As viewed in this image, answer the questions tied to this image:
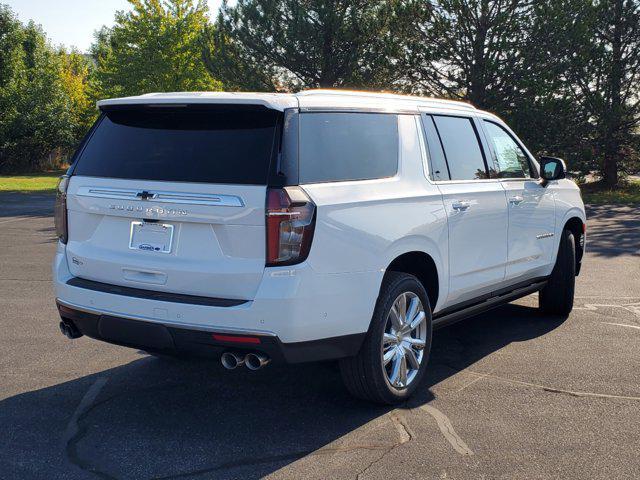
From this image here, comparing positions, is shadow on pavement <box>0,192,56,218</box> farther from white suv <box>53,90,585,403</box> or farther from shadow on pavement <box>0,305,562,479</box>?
white suv <box>53,90,585,403</box>

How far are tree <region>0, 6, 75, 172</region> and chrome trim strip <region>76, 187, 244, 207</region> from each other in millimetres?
35350

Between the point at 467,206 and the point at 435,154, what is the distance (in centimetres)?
44

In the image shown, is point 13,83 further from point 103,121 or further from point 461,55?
point 103,121

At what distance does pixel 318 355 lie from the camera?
421 centimetres

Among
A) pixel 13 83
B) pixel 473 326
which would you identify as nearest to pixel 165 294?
pixel 473 326

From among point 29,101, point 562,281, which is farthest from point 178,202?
point 29,101

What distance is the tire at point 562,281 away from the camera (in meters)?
7.12

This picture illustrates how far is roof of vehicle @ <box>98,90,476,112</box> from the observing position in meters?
4.20

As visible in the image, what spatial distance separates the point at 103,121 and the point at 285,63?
66.4 ft

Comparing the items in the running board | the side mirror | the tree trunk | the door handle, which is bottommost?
the running board

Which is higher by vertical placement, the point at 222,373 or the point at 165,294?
the point at 165,294

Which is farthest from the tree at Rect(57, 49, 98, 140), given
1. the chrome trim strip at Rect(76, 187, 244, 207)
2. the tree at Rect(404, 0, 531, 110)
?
the chrome trim strip at Rect(76, 187, 244, 207)

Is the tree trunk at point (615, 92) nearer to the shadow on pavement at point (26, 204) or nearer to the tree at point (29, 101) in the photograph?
the shadow on pavement at point (26, 204)

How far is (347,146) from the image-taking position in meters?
4.59
